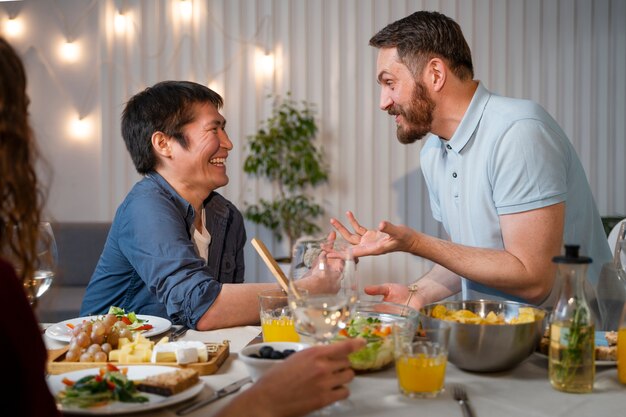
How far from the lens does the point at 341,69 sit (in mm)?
4465

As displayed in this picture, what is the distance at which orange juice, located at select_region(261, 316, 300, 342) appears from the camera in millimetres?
1624

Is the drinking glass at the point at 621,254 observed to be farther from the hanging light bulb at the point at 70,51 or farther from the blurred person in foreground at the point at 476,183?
the hanging light bulb at the point at 70,51

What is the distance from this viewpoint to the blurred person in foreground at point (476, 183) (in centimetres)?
200

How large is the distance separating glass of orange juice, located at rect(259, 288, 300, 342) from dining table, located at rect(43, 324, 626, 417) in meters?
0.13

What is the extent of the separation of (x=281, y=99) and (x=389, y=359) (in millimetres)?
3209

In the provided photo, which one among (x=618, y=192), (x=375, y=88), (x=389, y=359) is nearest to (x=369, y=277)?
(x=375, y=88)

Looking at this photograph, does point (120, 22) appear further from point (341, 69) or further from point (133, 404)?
point (133, 404)

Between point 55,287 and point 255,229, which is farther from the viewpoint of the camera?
point 255,229

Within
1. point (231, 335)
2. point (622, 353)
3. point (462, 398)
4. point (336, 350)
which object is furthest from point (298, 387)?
point (231, 335)

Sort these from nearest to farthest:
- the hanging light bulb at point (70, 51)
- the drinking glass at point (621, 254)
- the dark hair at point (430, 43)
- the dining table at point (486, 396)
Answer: the dining table at point (486, 396), the drinking glass at point (621, 254), the dark hair at point (430, 43), the hanging light bulb at point (70, 51)

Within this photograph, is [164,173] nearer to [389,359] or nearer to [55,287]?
[55,287]

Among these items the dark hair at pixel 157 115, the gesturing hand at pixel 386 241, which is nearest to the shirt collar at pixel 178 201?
the dark hair at pixel 157 115

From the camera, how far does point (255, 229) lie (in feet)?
14.9

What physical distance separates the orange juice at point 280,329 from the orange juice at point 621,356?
0.68 m
